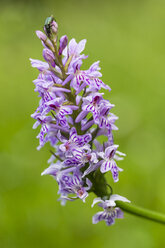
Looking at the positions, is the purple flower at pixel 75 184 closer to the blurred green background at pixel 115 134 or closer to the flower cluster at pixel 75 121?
the flower cluster at pixel 75 121

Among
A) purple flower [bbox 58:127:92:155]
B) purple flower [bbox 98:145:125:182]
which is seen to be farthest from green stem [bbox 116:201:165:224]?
purple flower [bbox 58:127:92:155]

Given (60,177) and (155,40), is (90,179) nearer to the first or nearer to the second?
(60,177)

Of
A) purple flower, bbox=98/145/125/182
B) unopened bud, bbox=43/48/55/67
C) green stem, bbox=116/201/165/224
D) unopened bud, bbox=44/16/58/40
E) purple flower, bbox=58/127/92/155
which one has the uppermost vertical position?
unopened bud, bbox=44/16/58/40

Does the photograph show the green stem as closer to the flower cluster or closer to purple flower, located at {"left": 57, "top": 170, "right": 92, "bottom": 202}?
the flower cluster

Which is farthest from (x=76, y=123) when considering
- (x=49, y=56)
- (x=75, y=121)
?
(x=49, y=56)

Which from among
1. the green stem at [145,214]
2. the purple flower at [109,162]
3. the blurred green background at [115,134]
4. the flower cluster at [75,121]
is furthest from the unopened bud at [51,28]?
the blurred green background at [115,134]

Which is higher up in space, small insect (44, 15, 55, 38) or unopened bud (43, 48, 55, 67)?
small insect (44, 15, 55, 38)

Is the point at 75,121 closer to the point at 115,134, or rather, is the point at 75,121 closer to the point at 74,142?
the point at 74,142
